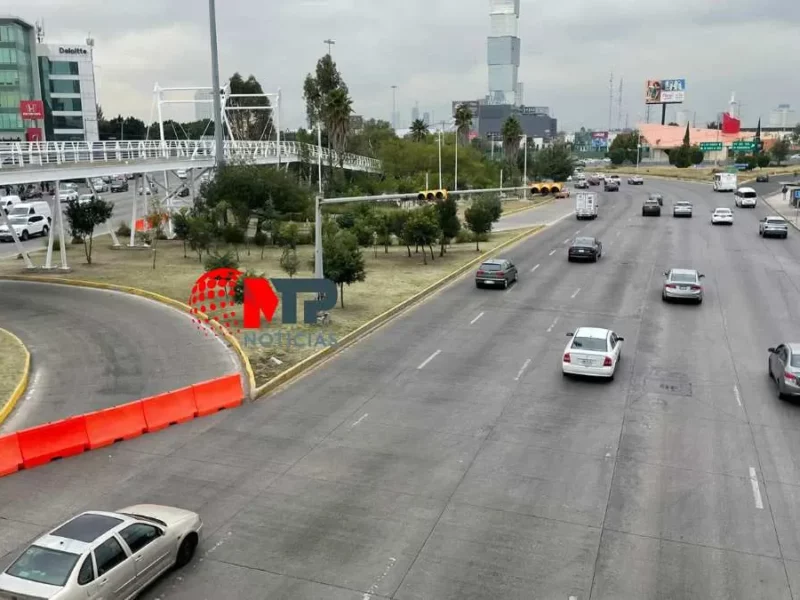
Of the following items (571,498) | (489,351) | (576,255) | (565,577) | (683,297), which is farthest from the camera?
(576,255)

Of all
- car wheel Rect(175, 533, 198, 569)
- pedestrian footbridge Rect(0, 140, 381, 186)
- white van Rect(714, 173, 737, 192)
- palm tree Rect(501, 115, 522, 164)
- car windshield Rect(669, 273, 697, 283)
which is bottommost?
car wheel Rect(175, 533, 198, 569)

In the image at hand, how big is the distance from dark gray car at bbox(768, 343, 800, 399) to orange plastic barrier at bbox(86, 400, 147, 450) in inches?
637

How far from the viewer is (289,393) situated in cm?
2075

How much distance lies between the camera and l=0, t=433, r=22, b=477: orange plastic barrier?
15297 millimetres

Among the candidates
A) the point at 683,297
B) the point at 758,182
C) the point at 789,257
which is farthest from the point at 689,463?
the point at 758,182

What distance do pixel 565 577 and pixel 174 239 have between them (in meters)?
47.9

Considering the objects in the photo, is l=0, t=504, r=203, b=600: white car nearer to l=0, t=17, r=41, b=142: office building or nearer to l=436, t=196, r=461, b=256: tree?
l=436, t=196, r=461, b=256: tree

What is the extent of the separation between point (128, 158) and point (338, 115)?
35855mm

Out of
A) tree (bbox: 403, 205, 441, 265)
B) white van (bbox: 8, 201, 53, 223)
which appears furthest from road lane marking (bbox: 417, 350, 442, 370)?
white van (bbox: 8, 201, 53, 223)

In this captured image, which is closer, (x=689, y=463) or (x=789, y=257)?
(x=689, y=463)

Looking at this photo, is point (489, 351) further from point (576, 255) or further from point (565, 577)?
point (576, 255)

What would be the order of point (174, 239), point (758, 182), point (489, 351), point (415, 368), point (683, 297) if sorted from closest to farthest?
1. point (415, 368)
2. point (489, 351)
3. point (683, 297)
4. point (174, 239)
5. point (758, 182)

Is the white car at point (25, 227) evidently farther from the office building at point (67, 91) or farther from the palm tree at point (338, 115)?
the office building at point (67, 91)

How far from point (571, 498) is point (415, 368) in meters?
9.46
